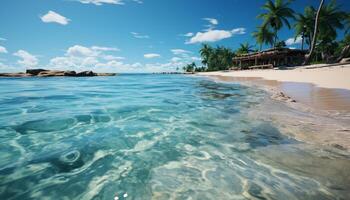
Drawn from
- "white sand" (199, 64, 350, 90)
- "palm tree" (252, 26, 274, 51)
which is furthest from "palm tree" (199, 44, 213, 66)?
"white sand" (199, 64, 350, 90)

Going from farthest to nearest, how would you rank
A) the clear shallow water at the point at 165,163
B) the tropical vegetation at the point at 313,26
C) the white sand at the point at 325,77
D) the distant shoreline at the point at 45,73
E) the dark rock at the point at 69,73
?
the dark rock at the point at 69,73, the distant shoreline at the point at 45,73, the tropical vegetation at the point at 313,26, the white sand at the point at 325,77, the clear shallow water at the point at 165,163

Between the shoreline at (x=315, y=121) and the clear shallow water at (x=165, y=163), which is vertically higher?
the shoreline at (x=315, y=121)

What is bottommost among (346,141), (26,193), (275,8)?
(26,193)

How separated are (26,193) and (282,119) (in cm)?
492

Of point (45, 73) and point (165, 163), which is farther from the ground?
point (45, 73)

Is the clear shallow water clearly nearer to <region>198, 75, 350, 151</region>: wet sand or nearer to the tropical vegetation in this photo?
<region>198, 75, 350, 151</region>: wet sand

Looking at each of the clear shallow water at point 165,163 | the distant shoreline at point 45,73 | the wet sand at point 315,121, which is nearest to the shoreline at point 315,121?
the wet sand at point 315,121

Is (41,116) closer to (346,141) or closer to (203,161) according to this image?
(203,161)

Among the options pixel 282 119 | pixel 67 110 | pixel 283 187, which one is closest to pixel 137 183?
pixel 283 187

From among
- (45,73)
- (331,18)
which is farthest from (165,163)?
(45,73)

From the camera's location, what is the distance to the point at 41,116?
5.89 meters

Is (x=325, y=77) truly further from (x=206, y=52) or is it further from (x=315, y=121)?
(x=206, y=52)

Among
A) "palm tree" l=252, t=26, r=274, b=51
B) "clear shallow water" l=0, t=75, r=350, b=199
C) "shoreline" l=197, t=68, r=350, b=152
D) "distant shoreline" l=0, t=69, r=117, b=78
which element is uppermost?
"palm tree" l=252, t=26, r=274, b=51

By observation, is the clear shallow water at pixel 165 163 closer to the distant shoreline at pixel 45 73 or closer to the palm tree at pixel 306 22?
the palm tree at pixel 306 22
